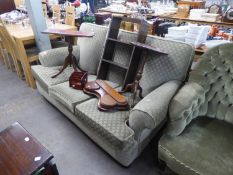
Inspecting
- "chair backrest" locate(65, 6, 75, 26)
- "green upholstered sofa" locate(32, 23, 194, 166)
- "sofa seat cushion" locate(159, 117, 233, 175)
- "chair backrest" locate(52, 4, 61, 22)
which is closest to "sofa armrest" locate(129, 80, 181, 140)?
"green upholstered sofa" locate(32, 23, 194, 166)

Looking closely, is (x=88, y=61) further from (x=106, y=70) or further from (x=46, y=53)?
A: (x=46, y=53)

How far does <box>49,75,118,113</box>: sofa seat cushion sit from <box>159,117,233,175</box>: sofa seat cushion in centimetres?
83

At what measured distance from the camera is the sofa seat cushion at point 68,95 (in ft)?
5.48

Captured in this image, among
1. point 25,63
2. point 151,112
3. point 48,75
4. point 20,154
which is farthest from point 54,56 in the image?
point 151,112

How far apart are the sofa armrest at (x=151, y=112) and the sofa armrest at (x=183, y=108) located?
6cm

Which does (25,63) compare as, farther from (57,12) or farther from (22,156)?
(22,156)

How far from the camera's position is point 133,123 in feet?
4.18

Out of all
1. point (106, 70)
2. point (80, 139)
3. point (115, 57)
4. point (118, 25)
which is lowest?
point (80, 139)

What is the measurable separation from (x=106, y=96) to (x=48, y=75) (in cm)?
89

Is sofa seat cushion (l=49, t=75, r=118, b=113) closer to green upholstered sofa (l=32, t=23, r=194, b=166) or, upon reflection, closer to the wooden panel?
green upholstered sofa (l=32, t=23, r=194, b=166)

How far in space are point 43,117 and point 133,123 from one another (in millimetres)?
1261

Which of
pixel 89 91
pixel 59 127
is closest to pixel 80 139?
pixel 59 127

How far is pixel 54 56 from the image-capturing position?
2320 millimetres

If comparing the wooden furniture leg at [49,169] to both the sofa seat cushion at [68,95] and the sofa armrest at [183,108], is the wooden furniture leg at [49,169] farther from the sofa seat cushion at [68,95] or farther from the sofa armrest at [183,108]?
the sofa armrest at [183,108]
